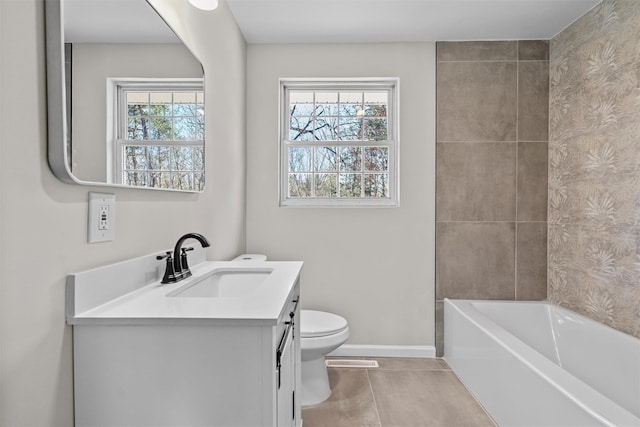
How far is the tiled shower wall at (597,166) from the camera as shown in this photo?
2.05 metres

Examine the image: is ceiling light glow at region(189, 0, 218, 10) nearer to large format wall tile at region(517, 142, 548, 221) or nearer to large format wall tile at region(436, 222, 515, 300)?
large format wall tile at region(436, 222, 515, 300)

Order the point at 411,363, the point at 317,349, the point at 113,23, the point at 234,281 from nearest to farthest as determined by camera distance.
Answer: the point at 113,23 < the point at 234,281 < the point at 317,349 < the point at 411,363

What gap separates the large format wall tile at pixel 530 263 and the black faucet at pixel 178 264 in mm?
2375

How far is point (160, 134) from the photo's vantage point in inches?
54.7

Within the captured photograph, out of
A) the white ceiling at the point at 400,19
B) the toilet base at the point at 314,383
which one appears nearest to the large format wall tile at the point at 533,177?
the white ceiling at the point at 400,19

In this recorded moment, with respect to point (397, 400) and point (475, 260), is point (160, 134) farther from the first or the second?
point (475, 260)

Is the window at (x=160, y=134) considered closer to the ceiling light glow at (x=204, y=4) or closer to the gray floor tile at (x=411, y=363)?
the ceiling light glow at (x=204, y=4)

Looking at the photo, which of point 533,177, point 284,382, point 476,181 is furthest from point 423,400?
point 533,177

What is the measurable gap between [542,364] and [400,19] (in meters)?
2.18

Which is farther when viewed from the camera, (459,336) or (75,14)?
(459,336)

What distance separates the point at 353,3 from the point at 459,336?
2263 millimetres

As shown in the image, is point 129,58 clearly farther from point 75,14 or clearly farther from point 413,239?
point 413,239

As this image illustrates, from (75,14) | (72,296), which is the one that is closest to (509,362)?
(72,296)

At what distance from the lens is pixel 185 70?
1.61m
